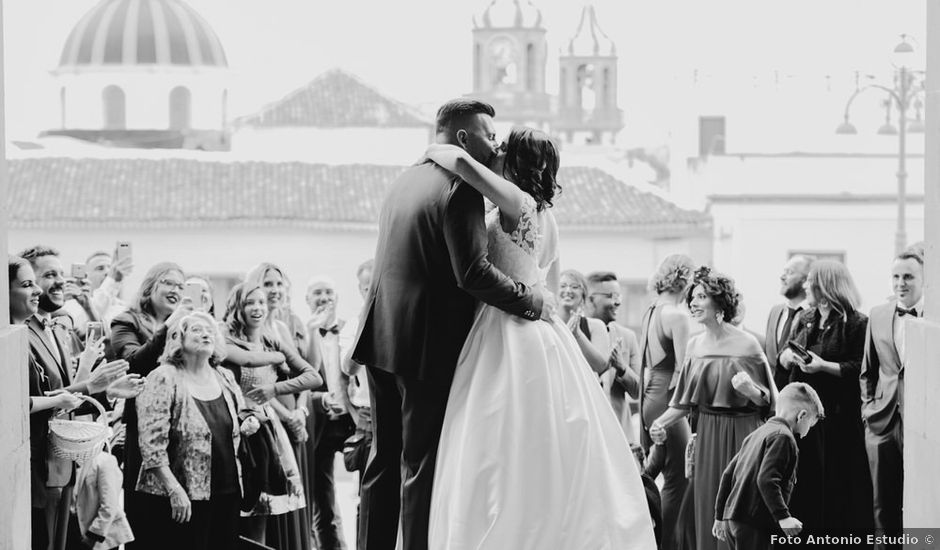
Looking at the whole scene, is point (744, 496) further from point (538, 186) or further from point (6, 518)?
point (6, 518)

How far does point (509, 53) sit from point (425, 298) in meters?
100

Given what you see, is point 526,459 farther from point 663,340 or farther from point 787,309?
point 787,309

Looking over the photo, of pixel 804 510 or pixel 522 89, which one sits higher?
pixel 522 89

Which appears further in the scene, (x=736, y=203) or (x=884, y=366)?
(x=736, y=203)

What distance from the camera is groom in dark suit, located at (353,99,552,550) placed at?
6289mm

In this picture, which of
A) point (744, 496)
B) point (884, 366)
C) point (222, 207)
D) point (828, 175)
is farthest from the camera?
point (828, 175)

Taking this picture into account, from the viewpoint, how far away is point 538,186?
6512 millimetres

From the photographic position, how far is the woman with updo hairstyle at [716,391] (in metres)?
8.89

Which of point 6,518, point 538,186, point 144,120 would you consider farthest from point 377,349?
point 144,120

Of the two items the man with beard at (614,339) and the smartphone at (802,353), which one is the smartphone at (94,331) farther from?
the smartphone at (802,353)

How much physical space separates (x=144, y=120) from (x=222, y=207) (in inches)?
692

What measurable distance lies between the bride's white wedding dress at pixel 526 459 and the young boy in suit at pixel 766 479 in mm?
Result: 1636

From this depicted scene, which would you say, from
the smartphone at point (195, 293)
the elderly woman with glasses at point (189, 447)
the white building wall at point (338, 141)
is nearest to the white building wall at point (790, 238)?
the white building wall at point (338, 141)

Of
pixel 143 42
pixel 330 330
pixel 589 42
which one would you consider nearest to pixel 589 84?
pixel 589 42
